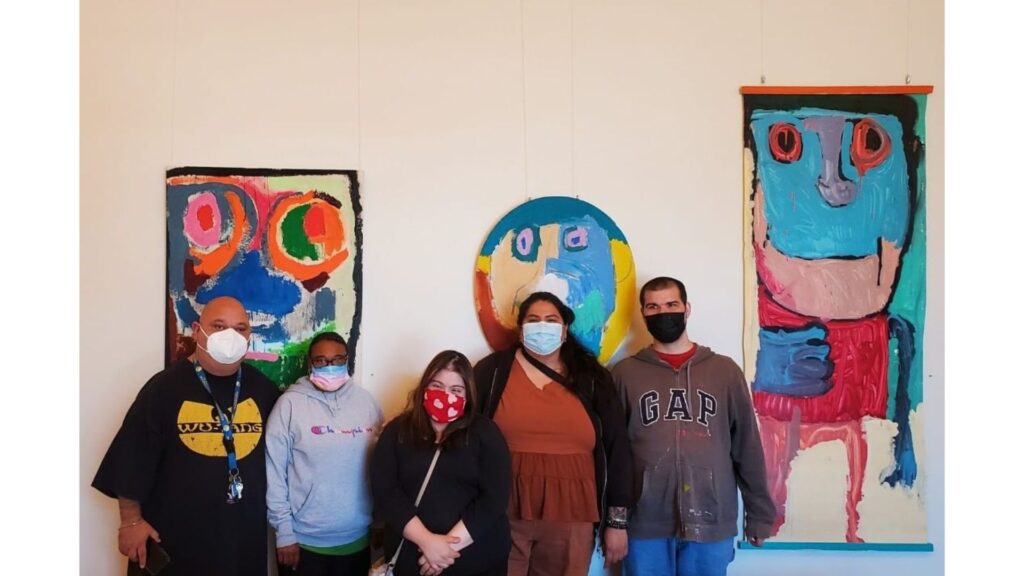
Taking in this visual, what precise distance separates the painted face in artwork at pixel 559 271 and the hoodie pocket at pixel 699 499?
2.29ft

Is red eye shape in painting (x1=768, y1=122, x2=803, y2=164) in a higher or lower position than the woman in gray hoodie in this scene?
higher

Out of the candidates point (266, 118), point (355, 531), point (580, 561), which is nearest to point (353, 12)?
point (266, 118)

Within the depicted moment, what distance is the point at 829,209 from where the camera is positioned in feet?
10.2

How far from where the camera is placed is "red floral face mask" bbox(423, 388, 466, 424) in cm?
240

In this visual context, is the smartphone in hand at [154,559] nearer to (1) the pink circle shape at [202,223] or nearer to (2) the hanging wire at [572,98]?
(1) the pink circle shape at [202,223]

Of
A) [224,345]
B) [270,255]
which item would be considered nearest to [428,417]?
[224,345]

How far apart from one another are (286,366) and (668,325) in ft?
5.58

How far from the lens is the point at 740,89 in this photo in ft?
10.3

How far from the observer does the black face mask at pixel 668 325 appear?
2.76 m

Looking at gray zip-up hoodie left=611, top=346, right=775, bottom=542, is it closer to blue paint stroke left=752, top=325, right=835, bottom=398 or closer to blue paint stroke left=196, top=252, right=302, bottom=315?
blue paint stroke left=752, top=325, right=835, bottom=398

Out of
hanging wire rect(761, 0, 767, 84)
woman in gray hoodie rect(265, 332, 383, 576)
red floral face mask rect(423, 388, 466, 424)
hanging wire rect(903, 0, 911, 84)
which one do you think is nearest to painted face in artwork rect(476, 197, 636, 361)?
red floral face mask rect(423, 388, 466, 424)

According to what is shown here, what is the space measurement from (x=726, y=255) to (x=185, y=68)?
268cm

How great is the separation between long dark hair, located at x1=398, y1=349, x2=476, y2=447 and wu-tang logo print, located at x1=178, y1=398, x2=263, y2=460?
60 centimetres

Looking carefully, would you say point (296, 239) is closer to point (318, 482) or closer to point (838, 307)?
point (318, 482)
